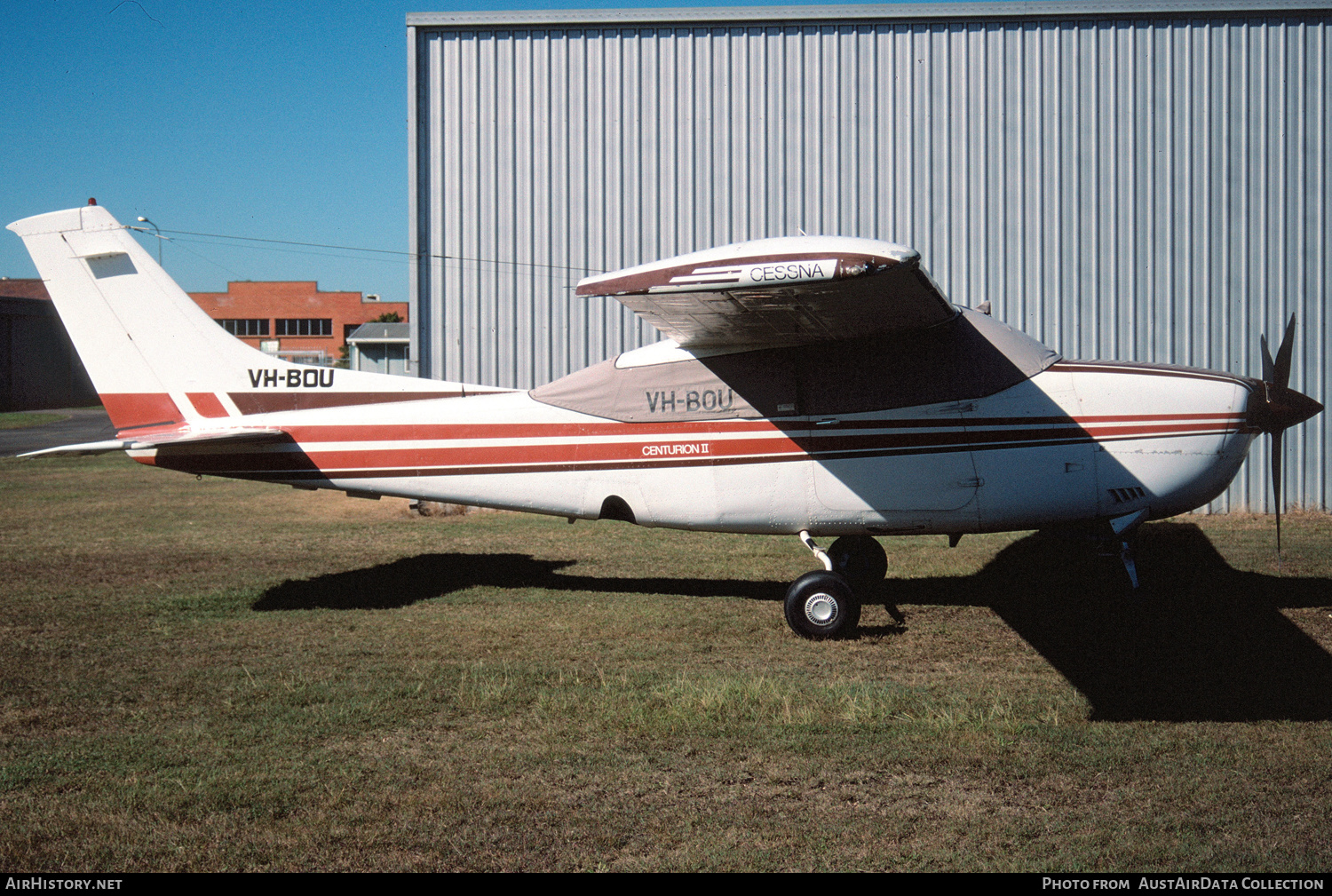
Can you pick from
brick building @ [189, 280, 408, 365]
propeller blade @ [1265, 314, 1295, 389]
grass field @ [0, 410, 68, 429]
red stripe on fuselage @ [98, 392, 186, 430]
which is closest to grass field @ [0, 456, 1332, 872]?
red stripe on fuselage @ [98, 392, 186, 430]

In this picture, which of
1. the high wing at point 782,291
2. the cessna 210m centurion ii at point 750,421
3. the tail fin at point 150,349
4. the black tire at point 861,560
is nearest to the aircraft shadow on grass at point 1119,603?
the black tire at point 861,560

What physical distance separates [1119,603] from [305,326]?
77844 millimetres

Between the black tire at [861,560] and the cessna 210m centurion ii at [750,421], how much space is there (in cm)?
2

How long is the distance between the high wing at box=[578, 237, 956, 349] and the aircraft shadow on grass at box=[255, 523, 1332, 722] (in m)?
2.36

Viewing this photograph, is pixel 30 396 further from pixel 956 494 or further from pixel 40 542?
pixel 956 494

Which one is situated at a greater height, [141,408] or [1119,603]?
[141,408]

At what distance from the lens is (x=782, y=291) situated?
18.4ft

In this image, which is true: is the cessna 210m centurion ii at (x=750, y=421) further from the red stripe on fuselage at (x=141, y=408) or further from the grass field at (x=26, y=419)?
the grass field at (x=26, y=419)

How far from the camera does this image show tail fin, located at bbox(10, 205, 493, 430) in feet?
26.2

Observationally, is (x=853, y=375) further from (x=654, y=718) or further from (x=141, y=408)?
(x=141, y=408)

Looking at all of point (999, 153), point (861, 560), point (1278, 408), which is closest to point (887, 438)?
point (861, 560)

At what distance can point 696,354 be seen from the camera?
24.6ft

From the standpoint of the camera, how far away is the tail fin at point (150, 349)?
797cm

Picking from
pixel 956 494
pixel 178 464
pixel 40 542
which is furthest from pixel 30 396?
pixel 956 494
